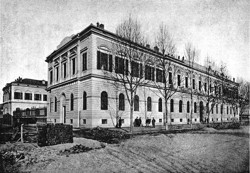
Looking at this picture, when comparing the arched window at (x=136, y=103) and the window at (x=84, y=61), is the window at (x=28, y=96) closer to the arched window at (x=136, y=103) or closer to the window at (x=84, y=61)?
the window at (x=84, y=61)

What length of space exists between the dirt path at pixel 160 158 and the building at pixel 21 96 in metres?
40.8

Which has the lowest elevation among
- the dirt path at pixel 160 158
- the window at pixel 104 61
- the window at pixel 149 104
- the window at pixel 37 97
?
the dirt path at pixel 160 158

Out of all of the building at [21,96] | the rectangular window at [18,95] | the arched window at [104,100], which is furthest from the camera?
the rectangular window at [18,95]

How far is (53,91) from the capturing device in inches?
1171

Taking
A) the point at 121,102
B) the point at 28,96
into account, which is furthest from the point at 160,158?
the point at 28,96

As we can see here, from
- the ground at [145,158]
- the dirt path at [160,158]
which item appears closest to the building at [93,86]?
the dirt path at [160,158]

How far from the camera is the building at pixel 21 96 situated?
143 feet

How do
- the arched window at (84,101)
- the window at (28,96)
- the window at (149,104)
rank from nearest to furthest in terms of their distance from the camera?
the arched window at (84,101)
the window at (149,104)
the window at (28,96)

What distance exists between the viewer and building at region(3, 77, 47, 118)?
43.6 meters

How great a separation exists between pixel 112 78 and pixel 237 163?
1597 centimetres

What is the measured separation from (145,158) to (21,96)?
44.5 m

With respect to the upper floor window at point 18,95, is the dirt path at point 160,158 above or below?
below

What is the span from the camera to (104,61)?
2259 cm

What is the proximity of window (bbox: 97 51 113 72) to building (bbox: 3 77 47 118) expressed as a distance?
30122 mm
